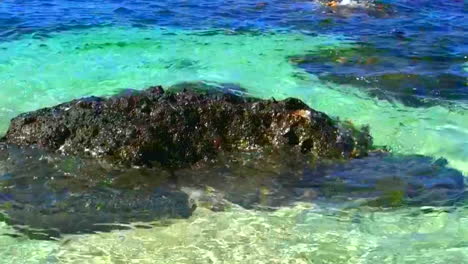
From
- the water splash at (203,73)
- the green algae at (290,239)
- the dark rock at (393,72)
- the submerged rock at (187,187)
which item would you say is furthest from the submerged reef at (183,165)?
the dark rock at (393,72)

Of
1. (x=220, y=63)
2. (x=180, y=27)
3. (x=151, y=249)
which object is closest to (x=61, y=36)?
(x=180, y=27)

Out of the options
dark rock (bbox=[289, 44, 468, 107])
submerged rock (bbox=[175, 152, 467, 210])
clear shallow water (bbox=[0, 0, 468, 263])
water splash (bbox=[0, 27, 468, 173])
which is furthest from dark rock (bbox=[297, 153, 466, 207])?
dark rock (bbox=[289, 44, 468, 107])

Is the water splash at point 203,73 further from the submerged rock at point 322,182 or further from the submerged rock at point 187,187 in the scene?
the submerged rock at point 187,187

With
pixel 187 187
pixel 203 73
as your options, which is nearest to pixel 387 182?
pixel 187 187

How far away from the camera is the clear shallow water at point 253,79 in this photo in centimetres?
533

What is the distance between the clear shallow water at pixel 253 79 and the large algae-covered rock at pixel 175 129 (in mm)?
1077

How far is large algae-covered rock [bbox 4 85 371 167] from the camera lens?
6.67 metres

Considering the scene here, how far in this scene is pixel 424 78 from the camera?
10.9 metres

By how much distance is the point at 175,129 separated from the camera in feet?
22.3

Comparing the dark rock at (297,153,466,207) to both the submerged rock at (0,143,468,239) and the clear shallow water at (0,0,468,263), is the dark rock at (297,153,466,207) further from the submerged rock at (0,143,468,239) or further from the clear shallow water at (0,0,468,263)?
the clear shallow water at (0,0,468,263)

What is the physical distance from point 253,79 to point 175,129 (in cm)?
432

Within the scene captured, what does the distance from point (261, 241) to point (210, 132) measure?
1.84 m

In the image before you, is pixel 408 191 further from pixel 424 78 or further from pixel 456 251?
pixel 424 78

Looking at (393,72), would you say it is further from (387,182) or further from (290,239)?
(290,239)
